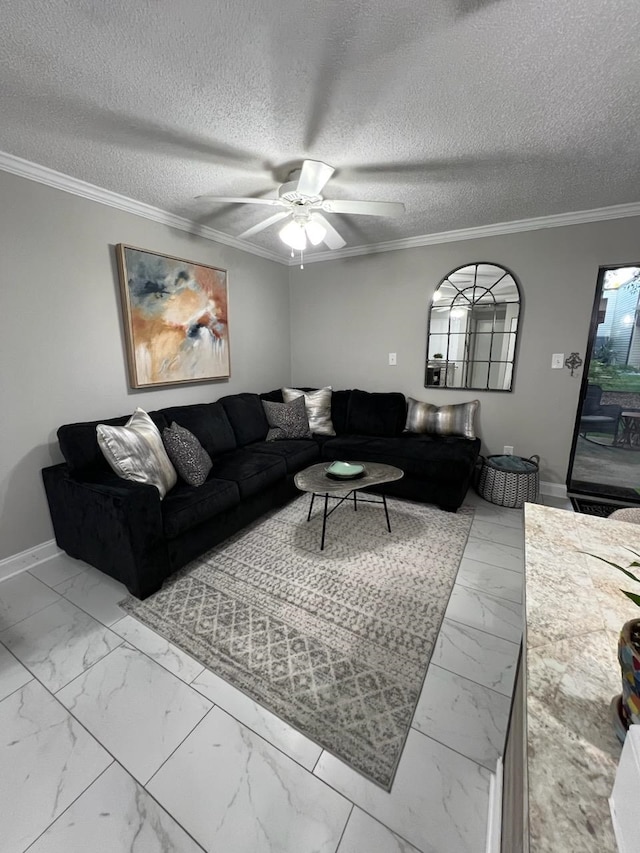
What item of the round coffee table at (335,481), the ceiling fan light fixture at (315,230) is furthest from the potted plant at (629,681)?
the ceiling fan light fixture at (315,230)

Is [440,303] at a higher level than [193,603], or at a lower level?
higher

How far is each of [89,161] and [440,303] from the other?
9.85 feet

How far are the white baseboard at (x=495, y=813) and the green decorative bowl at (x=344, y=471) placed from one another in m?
1.60

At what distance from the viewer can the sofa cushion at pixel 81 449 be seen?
221cm

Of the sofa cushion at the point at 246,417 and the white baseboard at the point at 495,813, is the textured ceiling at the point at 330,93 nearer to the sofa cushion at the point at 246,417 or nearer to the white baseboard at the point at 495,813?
the sofa cushion at the point at 246,417

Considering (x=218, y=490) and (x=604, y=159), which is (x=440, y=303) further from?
(x=218, y=490)

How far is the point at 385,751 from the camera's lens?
1238 millimetres

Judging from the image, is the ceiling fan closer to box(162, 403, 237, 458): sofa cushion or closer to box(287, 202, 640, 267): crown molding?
box(287, 202, 640, 267): crown molding

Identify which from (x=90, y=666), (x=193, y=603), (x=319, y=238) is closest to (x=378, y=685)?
(x=193, y=603)

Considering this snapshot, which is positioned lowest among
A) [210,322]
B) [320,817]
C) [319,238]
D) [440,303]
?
[320,817]

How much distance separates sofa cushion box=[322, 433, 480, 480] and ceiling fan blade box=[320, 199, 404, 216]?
1.83 m

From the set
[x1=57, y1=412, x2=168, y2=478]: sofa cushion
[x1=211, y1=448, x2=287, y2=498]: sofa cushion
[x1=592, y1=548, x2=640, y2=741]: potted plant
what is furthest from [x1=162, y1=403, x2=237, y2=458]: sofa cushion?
[x1=592, y1=548, x2=640, y2=741]: potted plant

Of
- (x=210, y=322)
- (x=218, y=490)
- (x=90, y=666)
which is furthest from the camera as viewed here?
(x=210, y=322)

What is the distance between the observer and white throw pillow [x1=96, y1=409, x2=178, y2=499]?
2.11 meters
